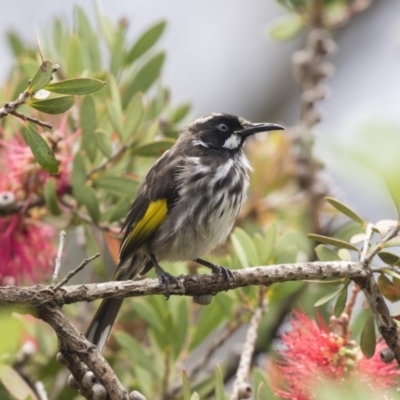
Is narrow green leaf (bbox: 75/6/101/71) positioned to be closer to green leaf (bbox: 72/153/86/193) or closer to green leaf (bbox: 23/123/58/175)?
green leaf (bbox: 72/153/86/193)

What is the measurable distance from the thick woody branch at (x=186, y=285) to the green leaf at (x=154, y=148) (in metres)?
0.58

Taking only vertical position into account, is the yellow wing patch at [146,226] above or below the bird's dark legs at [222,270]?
above

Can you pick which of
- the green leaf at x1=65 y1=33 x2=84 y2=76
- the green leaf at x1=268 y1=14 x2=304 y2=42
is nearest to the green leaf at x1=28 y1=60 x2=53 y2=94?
the green leaf at x1=65 y1=33 x2=84 y2=76

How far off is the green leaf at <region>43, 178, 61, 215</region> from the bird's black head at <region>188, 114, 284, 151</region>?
94 centimetres

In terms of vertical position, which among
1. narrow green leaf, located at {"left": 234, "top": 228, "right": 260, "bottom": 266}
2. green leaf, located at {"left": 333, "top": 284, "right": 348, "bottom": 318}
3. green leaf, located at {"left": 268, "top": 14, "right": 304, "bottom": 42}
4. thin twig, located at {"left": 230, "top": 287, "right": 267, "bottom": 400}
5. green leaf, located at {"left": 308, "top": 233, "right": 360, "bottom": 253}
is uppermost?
green leaf, located at {"left": 268, "top": 14, "right": 304, "bottom": 42}

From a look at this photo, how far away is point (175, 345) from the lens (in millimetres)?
2896

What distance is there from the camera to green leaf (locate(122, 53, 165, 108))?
3.24 m

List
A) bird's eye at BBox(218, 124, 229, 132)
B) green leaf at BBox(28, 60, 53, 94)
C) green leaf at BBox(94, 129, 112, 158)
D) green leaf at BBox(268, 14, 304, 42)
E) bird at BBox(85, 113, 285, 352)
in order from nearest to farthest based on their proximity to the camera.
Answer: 1. green leaf at BBox(28, 60, 53, 94)
2. green leaf at BBox(94, 129, 112, 158)
3. bird at BBox(85, 113, 285, 352)
4. bird's eye at BBox(218, 124, 229, 132)
5. green leaf at BBox(268, 14, 304, 42)

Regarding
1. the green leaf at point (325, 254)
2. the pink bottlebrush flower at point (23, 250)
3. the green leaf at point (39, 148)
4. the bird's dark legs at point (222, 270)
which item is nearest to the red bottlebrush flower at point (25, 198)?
the pink bottlebrush flower at point (23, 250)

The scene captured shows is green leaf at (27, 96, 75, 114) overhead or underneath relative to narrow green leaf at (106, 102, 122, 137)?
underneath

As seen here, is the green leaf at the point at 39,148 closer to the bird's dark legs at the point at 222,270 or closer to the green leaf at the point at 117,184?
the bird's dark legs at the point at 222,270

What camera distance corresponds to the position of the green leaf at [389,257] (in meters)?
2.13

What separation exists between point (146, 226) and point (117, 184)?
11.5 inches

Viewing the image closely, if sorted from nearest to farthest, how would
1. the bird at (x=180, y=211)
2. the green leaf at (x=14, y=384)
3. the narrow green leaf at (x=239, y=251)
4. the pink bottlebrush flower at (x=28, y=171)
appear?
the green leaf at (x=14, y=384), the narrow green leaf at (x=239, y=251), the pink bottlebrush flower at (x=28, y=171), the bird at (x=180, y=211)
